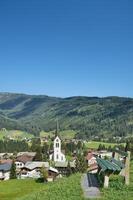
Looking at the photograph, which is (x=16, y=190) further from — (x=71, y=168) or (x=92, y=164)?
(x=92, y=164)

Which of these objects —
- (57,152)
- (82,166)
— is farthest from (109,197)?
(57,152)

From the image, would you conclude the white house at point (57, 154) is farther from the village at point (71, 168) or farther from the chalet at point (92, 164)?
the chalet at point (92, 164)

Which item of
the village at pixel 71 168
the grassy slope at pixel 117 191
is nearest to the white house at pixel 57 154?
the village at pixel 71 168

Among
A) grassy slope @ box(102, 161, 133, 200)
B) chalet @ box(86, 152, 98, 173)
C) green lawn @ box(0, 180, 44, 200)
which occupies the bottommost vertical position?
green lawn @ box(0, 180, 44, 200)

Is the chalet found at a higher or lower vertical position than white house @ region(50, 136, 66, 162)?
lower

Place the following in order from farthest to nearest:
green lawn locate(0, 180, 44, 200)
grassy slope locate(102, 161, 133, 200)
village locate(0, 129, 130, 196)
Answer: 1. green lawn locate(0, 180, 44, 200)
2. village locate(0, 129, 130, 196)
3. grassy slope locate(102, 161, 133, 200)

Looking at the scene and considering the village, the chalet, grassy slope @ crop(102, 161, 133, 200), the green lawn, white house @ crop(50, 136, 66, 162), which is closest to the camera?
grassy slope @ crop(102, 161, 133, 200)

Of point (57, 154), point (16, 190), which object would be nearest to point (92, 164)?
point (57, 154)

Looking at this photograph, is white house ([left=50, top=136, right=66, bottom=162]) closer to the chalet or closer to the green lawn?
the chalet

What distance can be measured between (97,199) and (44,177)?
195 ft

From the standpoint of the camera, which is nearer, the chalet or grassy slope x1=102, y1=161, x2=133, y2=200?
grassy slope x1=102, y1=161, x2=133, y2=200

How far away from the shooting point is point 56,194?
→ 78.3 ft

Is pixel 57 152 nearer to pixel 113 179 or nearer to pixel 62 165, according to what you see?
pixel 62 165

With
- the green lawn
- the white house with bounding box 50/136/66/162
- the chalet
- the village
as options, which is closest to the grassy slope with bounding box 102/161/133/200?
the village
